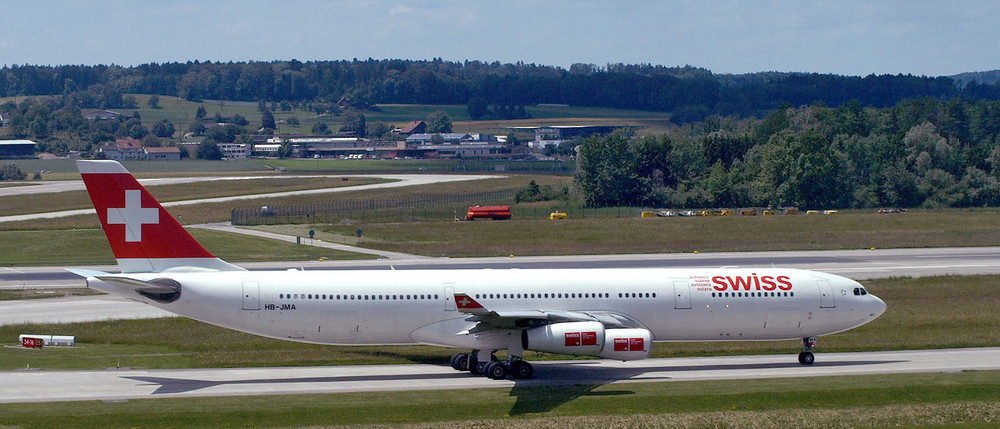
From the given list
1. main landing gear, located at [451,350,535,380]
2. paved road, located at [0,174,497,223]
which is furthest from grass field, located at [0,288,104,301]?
paved road, located at [0,174,497,223]

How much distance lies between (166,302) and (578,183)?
311 feet

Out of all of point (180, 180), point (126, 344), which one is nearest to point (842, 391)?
point (126, 344)

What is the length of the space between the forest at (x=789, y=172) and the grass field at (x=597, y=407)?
8935cm

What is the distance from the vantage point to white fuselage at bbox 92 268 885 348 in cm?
3594

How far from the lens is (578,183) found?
128 metres

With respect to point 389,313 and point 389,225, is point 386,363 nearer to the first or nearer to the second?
point 389,313

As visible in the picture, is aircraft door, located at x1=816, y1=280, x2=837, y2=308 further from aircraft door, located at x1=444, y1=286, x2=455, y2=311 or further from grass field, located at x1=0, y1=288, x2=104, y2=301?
grass field, located at x1=0, y1=288, x2=104, y2=301

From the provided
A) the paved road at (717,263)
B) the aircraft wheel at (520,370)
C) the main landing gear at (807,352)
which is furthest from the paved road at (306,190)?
the main landing gear at (807,352)

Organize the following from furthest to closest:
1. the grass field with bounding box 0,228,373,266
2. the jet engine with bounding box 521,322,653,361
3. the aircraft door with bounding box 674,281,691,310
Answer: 1. the grass field with bounding box 0,228,373,266
2. the aircraft door with bounding box 674,281,691,310
3. the jet engine with bounding box 521,322,653,361

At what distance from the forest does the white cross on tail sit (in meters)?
89.9

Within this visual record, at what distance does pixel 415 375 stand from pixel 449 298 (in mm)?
3001

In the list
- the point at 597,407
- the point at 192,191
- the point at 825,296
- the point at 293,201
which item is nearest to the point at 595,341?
the point at 597,407

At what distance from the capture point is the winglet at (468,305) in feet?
111

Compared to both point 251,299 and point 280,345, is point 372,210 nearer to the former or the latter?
point 280,345
